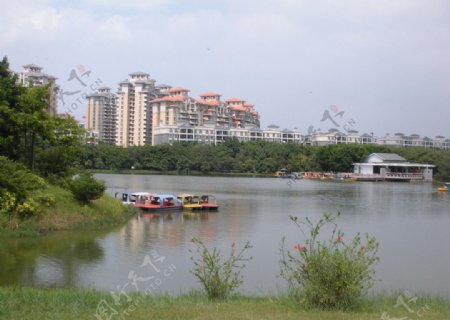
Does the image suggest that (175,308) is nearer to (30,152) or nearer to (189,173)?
(30,152)

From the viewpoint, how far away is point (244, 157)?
6938 centimetres

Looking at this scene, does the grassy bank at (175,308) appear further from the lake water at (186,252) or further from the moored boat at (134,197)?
the moored boat at (134,197)

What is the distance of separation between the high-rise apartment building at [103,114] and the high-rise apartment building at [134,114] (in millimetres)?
1057

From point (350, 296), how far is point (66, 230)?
10.4 m

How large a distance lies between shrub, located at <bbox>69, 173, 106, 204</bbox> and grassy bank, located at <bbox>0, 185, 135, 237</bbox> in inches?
7.9

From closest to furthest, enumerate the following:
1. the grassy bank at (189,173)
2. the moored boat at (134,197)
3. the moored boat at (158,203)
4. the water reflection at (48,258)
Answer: the water reflection at (48,258) → the moored boat at (158,203) → the moored boat at (134,197) → the grassy bank at (189,173)

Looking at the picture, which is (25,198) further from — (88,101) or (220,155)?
(88,101)

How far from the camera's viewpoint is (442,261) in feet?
42.5

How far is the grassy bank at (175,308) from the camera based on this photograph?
5.50 metres

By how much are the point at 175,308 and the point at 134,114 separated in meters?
85.4

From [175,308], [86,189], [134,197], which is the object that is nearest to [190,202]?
[134,197]

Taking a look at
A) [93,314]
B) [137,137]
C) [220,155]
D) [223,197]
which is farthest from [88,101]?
[93,314]

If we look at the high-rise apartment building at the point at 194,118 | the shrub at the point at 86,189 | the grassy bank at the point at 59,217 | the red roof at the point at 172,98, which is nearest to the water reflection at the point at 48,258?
the grassy bank at the point at 59,217

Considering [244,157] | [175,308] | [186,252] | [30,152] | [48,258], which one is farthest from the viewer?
[244,157]
